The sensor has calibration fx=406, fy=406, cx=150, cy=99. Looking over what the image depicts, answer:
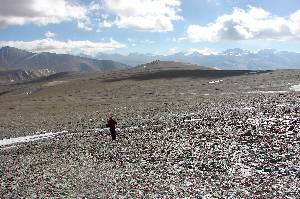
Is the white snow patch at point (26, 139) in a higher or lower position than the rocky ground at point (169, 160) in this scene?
lower

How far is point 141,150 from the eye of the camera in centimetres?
3306

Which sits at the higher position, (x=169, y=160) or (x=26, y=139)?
(x=169, y=160)

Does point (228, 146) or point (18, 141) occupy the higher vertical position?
point (228, 146)

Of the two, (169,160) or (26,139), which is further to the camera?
(26,139)

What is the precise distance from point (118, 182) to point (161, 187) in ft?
10.7

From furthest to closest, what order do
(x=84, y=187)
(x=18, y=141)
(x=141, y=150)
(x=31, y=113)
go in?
(x=31, y=113)
(x=18, y=141)
(x=141, y=150)
(x=84, y=187)

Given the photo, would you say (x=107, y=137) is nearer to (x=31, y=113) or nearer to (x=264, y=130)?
(x=264, y=130)

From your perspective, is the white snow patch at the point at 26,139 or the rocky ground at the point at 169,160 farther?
the white snow patch at the point at 26,139

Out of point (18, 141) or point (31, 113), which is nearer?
point (18, 141)

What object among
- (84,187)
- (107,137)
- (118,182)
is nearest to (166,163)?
(118,182)

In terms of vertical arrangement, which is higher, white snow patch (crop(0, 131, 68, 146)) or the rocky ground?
the rocky ground

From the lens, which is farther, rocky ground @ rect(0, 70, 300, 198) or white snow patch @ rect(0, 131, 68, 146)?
white snow patch @ rect(0, 131, 68, 146)

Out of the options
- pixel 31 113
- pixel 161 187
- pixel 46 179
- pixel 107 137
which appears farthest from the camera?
pixel 31 113

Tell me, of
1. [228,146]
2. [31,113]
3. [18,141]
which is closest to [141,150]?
[228,146]
